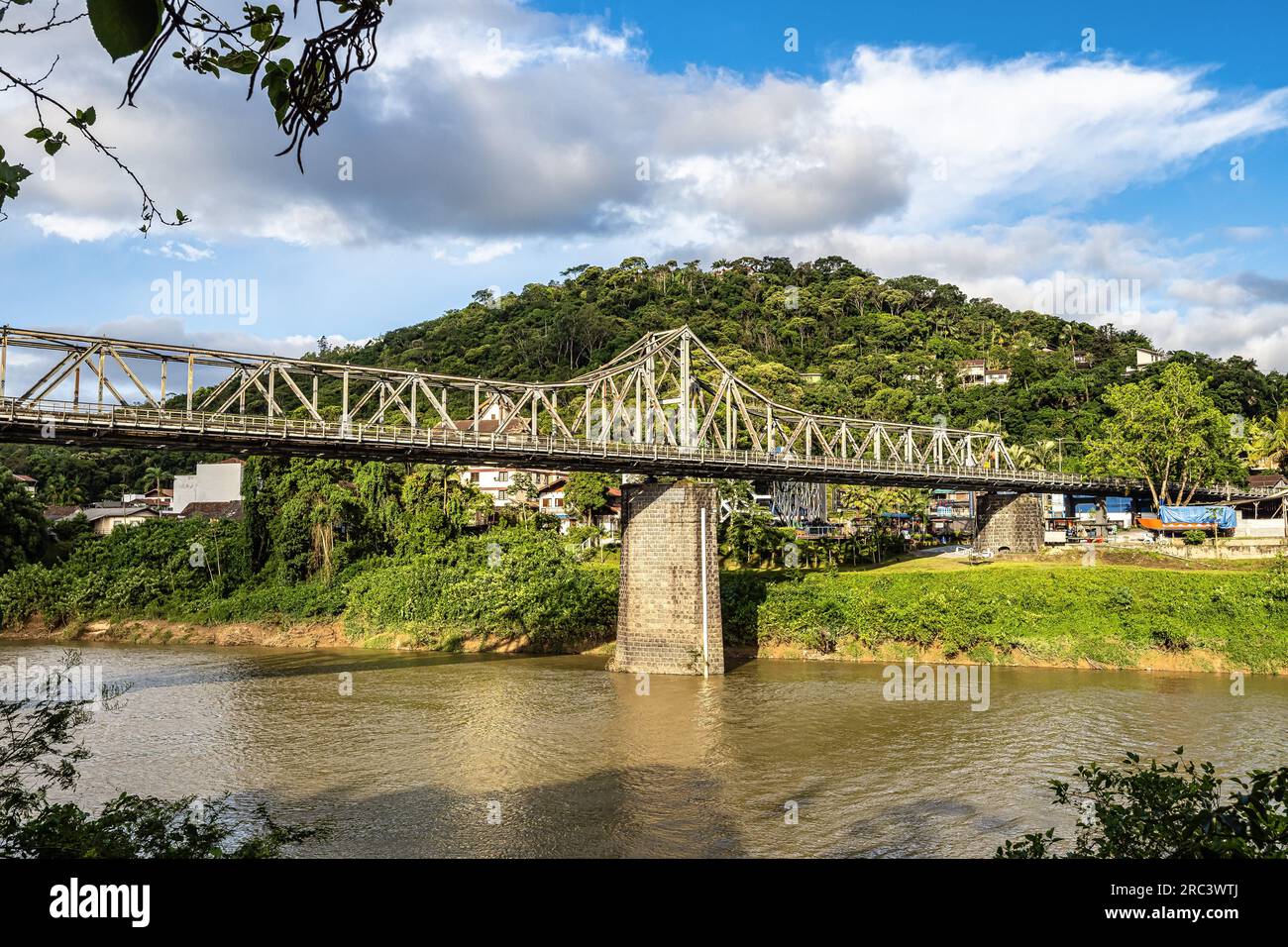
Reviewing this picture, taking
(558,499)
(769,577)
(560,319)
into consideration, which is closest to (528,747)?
(769,577)

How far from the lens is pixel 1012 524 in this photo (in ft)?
188

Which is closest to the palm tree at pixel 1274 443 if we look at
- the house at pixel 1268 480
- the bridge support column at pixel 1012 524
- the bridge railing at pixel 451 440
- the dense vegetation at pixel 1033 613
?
the house at pixel 1268 480

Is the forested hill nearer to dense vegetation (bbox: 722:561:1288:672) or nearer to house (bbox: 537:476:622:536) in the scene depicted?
house (bbox: 537:476:622:536)

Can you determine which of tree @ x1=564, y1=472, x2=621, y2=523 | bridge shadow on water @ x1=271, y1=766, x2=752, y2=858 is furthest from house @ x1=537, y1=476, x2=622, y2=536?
bridge shadow on water @ x1=271, y1=766, x2=752, y2=858

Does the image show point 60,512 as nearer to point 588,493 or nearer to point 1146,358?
point 588,493

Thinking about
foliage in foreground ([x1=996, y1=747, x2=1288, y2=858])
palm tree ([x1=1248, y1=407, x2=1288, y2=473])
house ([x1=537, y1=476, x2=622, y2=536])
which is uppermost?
palm tree ([x1=1248, y1=407, x2=1288, y2=473])

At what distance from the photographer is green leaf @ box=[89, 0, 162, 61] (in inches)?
69.8

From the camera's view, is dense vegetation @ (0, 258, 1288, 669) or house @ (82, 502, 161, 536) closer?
dense vegetation @ (0, 258, 1288, 669)

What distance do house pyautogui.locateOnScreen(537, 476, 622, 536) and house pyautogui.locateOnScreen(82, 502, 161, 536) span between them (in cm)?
2964

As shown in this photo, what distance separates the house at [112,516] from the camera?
6688cm

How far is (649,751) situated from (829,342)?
327 feet

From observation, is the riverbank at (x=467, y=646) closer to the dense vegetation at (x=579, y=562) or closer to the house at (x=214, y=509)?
the dense vegetation at (x=579, y=562)
